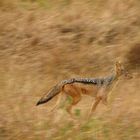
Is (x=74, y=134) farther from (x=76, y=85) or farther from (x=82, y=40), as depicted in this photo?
(x=82, y=40)

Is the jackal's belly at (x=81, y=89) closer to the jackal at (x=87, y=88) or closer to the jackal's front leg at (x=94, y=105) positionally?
the jackal at (x=87, y=88)

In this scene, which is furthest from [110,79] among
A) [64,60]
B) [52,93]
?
[64,60]

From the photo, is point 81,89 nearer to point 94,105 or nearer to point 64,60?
point 94,105

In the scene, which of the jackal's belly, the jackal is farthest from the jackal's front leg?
the jackal's belly

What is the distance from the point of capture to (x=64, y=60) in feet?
36.3

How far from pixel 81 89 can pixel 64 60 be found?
2.65 m

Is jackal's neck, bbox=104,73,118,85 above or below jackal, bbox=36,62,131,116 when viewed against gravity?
above

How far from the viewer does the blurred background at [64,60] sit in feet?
27.8

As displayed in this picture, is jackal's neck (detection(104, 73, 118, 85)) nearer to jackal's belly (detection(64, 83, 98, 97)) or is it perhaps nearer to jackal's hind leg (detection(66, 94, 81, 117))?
jackal's belly (detection(64, 83, 98, 97))

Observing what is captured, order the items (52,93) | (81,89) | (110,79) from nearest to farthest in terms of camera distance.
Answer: (81,89), (52,93), (110,79)

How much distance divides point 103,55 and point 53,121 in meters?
2.84

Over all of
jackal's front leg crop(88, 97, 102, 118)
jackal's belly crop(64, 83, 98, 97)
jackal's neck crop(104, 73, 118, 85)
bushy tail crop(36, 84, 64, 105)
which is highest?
jackal's neck crop(104, 73, 118, 85)

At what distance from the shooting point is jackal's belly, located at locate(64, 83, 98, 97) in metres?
8.42

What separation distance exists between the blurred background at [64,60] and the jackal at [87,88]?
0.22 meters
